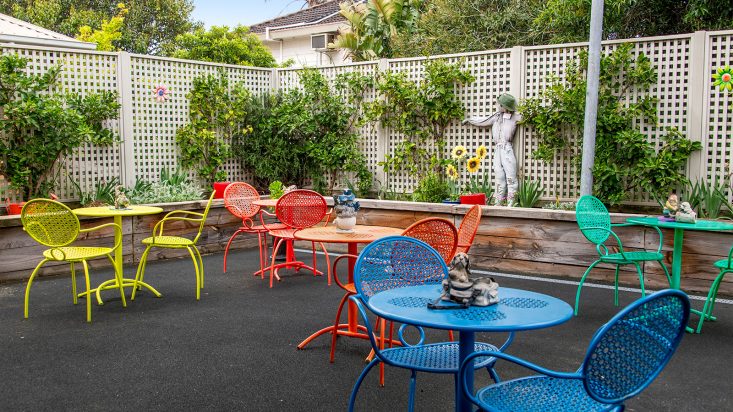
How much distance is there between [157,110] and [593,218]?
574cm

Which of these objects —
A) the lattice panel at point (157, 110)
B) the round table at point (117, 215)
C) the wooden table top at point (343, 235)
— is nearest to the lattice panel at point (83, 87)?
the lattice panel at point (157, 110)

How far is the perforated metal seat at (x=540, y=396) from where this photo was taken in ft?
6.77

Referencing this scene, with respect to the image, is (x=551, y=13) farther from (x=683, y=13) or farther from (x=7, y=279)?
(x=7, y=279)

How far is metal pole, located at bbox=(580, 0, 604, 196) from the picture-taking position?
644 cm

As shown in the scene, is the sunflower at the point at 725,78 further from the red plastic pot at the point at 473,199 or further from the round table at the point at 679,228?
the red plastic pot at the point at 473,199

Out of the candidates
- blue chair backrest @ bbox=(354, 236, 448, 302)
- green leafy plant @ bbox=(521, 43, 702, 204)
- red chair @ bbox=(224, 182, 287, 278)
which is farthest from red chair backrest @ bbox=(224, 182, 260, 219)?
blue chair backrest @ bbox=(354, 236, 448, 302)

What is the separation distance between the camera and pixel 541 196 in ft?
24.7

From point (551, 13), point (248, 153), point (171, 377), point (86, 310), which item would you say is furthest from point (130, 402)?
point (551, 13)

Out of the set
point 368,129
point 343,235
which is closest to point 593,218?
point 343,235

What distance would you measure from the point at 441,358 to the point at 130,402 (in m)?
1.66

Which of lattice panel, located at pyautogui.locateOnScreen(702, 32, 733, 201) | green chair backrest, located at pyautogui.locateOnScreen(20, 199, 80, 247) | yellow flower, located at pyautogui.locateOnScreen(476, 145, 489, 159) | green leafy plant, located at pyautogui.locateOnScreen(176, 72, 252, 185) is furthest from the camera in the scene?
green leafy plant, located at pyautogui.locateOnScreen(176, 72, 252, 185)

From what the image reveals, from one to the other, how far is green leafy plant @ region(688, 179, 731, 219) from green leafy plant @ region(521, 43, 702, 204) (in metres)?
0.18

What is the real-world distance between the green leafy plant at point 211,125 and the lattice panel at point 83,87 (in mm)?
980

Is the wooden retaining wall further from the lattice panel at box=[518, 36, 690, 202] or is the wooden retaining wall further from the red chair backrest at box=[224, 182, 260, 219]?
the lattice panel at box=[518, 36, 690, 202]
